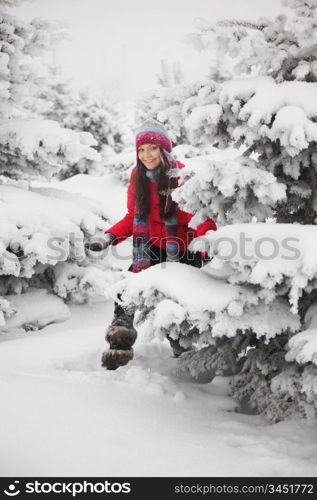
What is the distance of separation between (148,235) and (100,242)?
1.42 feet

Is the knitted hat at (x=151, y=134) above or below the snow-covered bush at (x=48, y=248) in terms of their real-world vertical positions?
above

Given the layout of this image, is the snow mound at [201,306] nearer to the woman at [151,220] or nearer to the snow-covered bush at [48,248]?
the woman at [151,220]

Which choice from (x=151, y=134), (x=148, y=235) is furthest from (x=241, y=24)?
(x=148, y=235)

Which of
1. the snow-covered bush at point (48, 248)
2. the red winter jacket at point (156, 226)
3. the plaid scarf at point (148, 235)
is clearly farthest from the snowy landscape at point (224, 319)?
the snow-covered bush at point (48, 248)

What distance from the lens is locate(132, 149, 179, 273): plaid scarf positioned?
12.7ft

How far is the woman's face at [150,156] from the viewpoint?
390 cm

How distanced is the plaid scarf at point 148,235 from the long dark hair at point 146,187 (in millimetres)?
28

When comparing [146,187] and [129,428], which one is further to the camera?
[146,187]

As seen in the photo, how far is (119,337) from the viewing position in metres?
3.76

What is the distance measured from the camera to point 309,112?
8.46ft

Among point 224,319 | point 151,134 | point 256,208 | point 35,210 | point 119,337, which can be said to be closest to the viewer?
point 224,319

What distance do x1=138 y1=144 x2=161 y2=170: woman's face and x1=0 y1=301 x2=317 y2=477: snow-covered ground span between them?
1.65 m

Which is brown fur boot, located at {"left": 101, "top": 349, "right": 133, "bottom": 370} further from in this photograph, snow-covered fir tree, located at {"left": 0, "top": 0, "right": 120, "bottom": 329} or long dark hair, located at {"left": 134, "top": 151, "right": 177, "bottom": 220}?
snow-covered fir tree, located at {"left": 0, "top": 0, "right": 120, "bottom": 329}

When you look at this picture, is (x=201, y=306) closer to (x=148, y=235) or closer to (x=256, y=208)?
(x=256, y=208)
